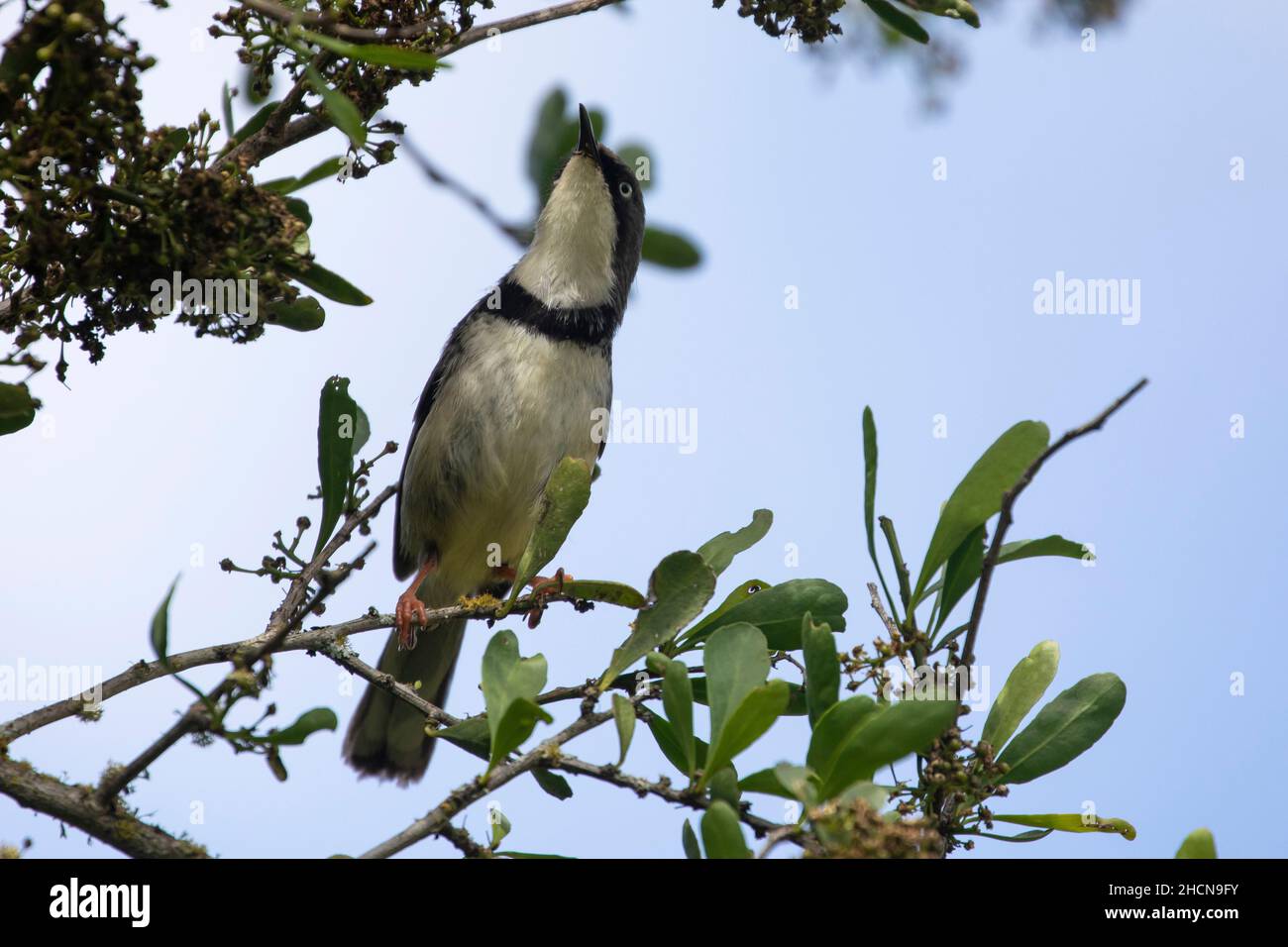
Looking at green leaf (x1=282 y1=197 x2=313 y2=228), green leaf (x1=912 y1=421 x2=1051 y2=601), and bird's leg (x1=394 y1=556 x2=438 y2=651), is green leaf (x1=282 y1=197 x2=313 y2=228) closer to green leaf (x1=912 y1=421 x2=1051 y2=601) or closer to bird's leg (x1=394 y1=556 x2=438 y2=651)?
bird's leg (x1=394 y1=556 x2=438 y2=651)

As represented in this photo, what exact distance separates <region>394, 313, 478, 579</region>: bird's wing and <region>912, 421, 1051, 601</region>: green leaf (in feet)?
10.4

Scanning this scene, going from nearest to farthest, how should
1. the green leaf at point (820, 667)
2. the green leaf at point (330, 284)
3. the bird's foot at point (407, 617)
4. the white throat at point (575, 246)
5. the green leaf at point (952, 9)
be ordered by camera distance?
the green leaf at point (820, 667) < the green leaf at point (330, 284) < the green leaf at point (952, 9) < the bird's foot at point (407, 617) < the white throat at point (575, 246)

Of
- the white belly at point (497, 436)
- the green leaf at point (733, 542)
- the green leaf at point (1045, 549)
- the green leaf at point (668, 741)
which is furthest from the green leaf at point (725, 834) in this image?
the white belly at point (497, 436)

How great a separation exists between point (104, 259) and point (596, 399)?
9.53ft

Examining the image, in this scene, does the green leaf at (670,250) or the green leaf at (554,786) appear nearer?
the green leaf at (554,786)

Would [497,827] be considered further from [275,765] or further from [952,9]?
[952,9]

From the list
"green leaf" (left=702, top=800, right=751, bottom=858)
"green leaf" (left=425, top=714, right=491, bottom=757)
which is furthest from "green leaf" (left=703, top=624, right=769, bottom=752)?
"green leaf" (left=425, top=714, right=491, bottom=757)

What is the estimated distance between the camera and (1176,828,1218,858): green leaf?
232 cm

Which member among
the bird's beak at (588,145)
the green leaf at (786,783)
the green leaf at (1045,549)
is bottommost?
the green leaf at (786,783)

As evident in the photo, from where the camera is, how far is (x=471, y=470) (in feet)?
17.7

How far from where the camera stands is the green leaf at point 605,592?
3396 mm

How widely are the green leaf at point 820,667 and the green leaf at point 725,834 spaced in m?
0.49

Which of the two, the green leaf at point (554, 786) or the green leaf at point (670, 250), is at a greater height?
the green leaf at point (670, 250)

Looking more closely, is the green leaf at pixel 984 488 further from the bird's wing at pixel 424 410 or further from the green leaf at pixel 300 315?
the bird's wing at pixel 424 410
